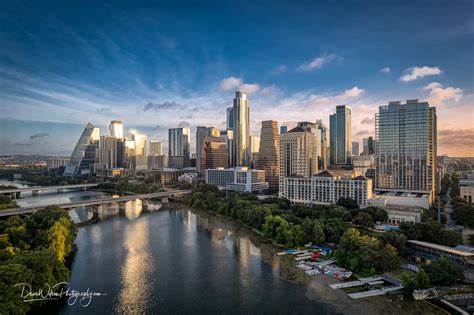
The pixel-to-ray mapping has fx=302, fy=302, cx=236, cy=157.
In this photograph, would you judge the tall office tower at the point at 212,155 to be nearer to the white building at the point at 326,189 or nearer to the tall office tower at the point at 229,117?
the tall office tower at the point at 229,117

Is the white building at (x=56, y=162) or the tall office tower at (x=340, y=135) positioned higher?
the tall office tower at (x=340, y=135)

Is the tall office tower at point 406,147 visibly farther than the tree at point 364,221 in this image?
Yes

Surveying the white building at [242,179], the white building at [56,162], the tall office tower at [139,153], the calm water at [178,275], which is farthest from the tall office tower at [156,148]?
the calm water at [178,275]

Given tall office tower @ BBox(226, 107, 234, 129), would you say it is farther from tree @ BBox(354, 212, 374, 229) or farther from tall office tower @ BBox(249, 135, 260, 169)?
tree @ BBox(354, 212, 374, 229)

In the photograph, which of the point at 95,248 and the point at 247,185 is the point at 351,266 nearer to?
the point at 95,248

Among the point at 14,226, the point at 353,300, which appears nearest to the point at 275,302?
the point at 353,300

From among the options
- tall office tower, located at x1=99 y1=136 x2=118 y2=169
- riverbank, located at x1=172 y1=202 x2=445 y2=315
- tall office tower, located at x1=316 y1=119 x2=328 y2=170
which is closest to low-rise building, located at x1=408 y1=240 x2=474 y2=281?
riverbank, located at x1=172 y1=202 x2=445 y2=315
